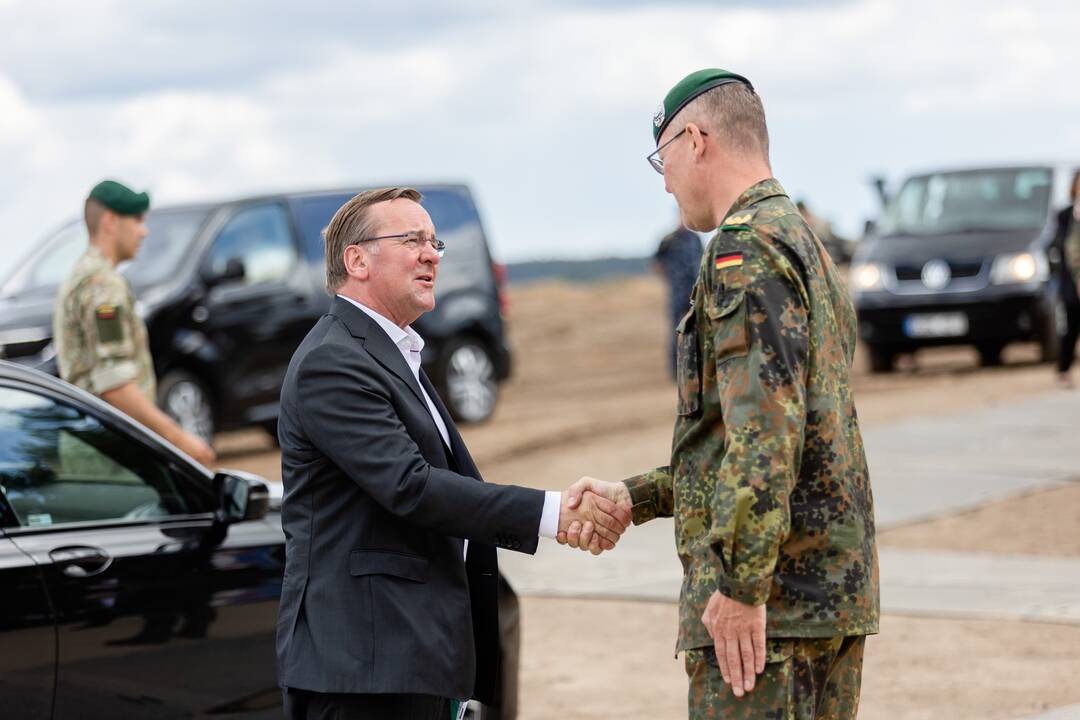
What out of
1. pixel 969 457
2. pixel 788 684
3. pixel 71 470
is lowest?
pixel 969 457

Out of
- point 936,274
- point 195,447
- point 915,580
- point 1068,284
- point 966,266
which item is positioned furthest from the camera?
point 936,274

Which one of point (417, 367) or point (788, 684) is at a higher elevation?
point (417, 367)

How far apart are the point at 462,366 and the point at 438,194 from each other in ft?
5.16

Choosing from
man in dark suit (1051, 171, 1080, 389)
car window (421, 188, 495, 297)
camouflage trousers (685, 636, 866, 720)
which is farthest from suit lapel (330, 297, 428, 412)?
man in dark suit (1051, 171, 1080, 389)

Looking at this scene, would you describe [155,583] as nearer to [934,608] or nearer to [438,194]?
[934,608]

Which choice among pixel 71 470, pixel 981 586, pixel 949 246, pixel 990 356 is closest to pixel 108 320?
pixel 71 470

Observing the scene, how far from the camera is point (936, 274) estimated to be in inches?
699

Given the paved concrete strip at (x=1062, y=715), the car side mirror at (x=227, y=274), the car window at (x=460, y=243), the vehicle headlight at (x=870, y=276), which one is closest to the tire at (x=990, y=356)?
the vehicle headlight at (x=870, y=276)

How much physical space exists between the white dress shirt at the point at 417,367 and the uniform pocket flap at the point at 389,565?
11.3 inches

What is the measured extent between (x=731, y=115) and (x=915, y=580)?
5.92 meters

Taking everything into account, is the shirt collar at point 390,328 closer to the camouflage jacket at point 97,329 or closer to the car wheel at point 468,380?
the camouflage jacket at point 97,329

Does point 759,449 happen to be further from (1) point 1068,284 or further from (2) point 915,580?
(1) point 1068,284

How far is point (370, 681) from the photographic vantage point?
3.46 m

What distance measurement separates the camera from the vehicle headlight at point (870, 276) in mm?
17938
